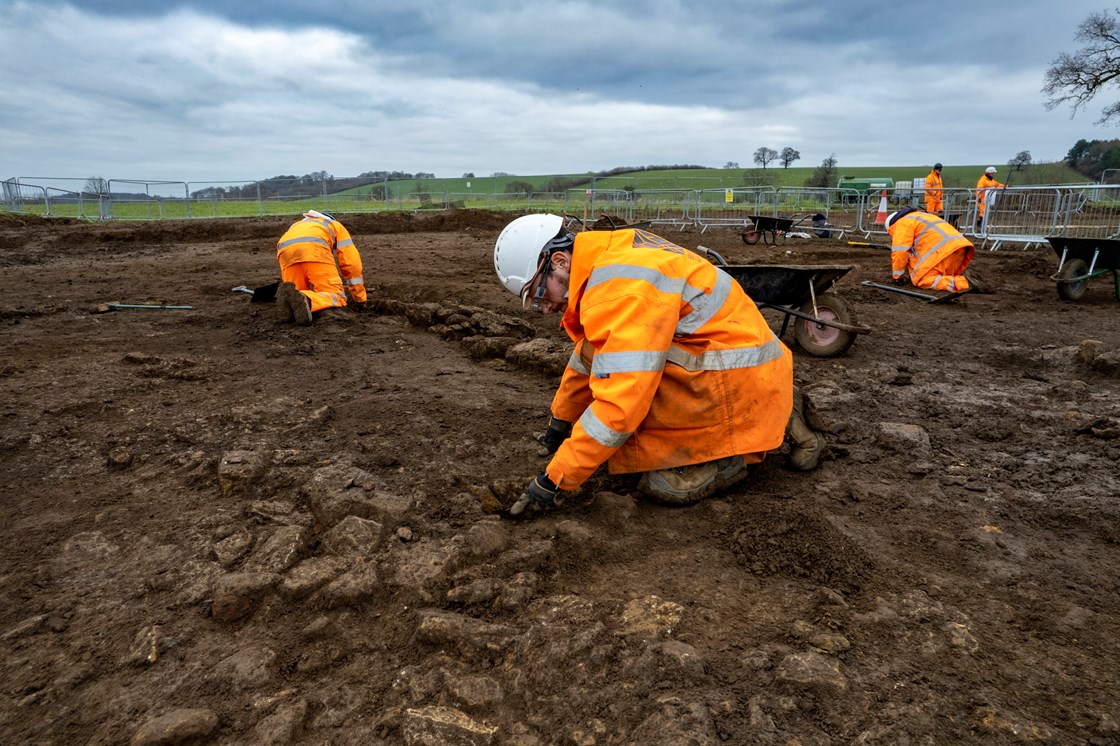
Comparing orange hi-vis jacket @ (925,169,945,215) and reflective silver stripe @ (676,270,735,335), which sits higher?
orange hi-vis jacket @ (925,169,945,215)

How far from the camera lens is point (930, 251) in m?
8.40

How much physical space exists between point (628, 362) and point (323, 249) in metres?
5.69

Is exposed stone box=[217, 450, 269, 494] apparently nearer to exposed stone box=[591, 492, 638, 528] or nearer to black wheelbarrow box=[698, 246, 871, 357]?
exposed stone box=[591, 492, 638, 528]

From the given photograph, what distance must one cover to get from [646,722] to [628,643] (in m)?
0.32

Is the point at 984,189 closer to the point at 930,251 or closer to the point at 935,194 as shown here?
the point at 935,194

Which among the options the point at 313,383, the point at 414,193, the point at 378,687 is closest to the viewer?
the point at 378,687

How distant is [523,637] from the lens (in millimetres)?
2072

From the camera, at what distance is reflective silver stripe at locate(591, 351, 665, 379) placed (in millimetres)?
2422

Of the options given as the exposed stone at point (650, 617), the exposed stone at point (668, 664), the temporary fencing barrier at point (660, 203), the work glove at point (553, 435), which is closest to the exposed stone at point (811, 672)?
the exposed stone at point (668, 664)

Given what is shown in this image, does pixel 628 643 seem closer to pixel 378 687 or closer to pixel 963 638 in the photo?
pixel 378 687

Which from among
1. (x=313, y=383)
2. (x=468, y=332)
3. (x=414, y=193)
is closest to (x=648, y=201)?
(x=414, y=193)

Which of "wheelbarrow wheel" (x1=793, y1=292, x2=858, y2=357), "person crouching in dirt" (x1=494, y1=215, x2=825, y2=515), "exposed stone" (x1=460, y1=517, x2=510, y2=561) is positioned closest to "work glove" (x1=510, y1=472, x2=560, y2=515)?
"person crouching in dirt" (x1=494, y1=215, x2=825, y2=515)

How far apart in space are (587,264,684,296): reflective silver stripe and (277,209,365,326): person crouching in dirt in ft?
16.1

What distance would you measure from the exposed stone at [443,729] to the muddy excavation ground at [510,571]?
12 millimetres
